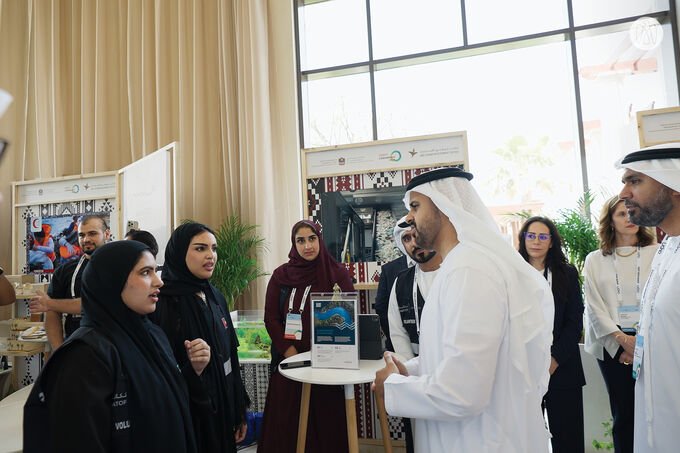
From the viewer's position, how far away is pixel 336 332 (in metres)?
2.20

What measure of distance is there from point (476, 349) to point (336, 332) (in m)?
1.07

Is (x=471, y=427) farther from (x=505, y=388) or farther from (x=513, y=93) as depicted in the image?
(x=513, y=93)

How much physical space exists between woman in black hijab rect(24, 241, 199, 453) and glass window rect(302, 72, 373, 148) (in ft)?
11.5

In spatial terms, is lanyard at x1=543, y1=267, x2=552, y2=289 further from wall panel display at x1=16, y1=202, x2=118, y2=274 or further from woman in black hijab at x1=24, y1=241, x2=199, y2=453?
wall panel display at x1=16, y1=202, x2=118, y2=274

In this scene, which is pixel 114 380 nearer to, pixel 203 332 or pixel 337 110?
pixel 203 332

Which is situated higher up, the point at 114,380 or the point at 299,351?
the point at 114,380

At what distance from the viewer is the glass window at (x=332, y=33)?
15.8 feet

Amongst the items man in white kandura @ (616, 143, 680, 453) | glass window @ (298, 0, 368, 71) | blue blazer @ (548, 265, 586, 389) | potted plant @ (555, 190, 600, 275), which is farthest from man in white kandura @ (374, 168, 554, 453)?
glass window @ (298, 0, 368, 71)

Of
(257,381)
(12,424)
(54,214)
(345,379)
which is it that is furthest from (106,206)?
(345,379)

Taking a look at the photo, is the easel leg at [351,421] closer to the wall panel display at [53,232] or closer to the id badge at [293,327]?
the id badge at [293,327]

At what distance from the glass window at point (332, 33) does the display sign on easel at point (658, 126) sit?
8.93 feet

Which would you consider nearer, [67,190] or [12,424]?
[12,424]

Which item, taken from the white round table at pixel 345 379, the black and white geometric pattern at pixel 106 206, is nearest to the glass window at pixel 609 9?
the white round table at pixel 345 379

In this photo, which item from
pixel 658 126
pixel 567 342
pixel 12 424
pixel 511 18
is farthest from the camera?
pixel 511 18
